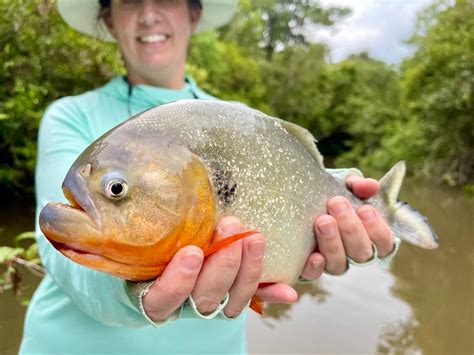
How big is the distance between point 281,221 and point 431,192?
17.5 metres

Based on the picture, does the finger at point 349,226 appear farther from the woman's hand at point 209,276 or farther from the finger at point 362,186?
the woman's hand at point 209,276

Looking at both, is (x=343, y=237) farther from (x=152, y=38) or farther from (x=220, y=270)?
(x=152, y=38)

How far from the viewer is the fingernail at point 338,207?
1699 mm

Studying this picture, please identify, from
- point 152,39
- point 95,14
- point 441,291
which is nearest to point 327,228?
point 152,39

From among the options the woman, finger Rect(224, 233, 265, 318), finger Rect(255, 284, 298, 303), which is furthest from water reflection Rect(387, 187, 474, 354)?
finger Rect(224, 233, 265, 318)

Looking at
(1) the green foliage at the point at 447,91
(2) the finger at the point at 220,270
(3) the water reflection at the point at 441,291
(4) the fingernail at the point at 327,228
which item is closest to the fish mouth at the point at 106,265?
(2) the finger at the point at 220,270

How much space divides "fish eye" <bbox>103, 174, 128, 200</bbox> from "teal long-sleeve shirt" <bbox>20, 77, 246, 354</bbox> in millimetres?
425

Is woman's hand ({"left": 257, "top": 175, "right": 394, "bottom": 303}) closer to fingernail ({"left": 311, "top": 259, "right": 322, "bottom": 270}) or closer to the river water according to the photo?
fingernail ({"left": 311, "top": 259, "right": 322, "bottom": 270})

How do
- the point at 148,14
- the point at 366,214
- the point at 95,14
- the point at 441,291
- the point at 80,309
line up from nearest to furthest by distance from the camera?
the point at 366,214, the point at 80,309, the point at 148,14, the point at 95,14, the point at 441,291

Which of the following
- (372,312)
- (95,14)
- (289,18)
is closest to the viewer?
(95,14)

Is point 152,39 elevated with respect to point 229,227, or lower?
elevated

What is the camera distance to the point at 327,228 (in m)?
1.66

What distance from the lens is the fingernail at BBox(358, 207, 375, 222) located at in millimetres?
1766

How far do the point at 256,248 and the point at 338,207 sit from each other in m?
0.47
